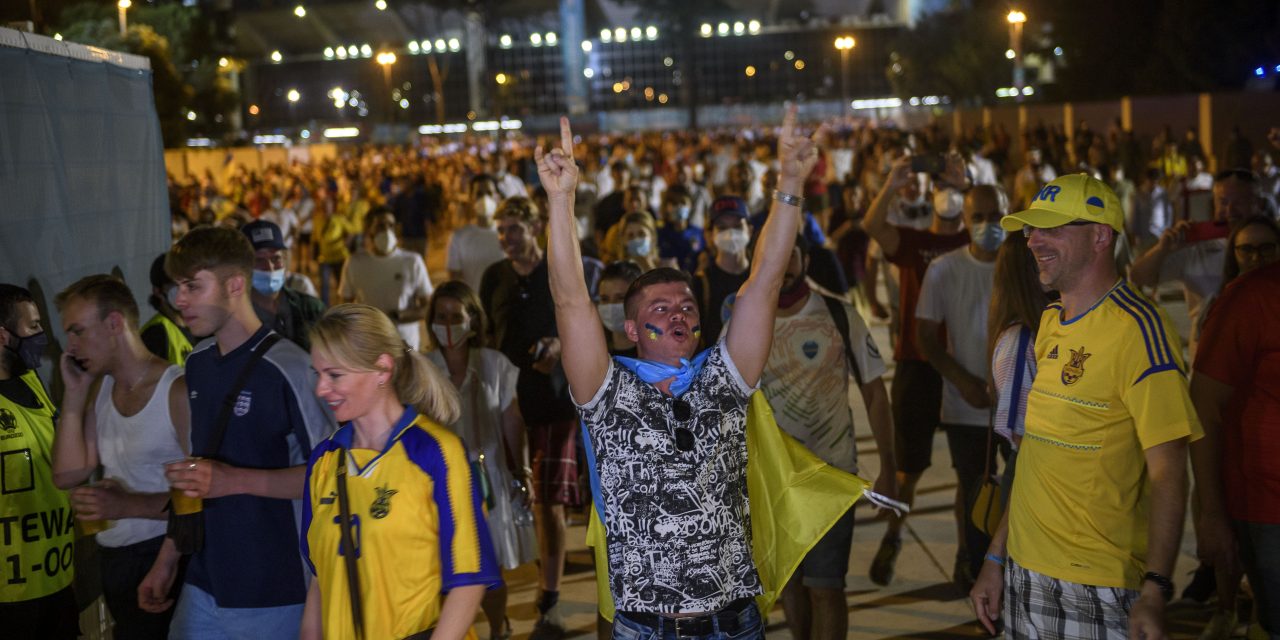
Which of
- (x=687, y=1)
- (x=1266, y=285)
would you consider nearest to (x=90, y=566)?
(x=1266, y=285)

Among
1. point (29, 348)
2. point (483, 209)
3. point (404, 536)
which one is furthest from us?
point (483, 209)

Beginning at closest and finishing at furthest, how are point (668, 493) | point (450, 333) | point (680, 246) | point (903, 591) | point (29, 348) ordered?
point (668, 493) < point (29, 348) < point (450, 333) < point (903, 591) < point (680, 246)

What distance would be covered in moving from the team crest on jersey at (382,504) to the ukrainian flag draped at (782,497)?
36.6 inches

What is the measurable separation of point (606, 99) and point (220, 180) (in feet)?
309

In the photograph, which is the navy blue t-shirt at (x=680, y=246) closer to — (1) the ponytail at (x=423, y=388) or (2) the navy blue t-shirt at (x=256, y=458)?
(2) the navy blue t-shirt at (x=256, y=458)

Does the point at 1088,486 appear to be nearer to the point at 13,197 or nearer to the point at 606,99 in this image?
the point at 13,197

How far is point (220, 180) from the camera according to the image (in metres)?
35.9

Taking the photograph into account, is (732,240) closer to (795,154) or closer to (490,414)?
(490,414)

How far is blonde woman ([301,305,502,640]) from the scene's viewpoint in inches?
129

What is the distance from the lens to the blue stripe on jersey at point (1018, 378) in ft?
14.4

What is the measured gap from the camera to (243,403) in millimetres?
4039

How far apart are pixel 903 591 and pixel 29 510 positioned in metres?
4.07

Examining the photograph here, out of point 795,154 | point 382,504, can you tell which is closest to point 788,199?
point 795,154

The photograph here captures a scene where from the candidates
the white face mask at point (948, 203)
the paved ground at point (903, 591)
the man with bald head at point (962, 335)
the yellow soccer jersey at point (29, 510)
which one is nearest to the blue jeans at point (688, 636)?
the yellow soccer jersey at point (29, 510)
